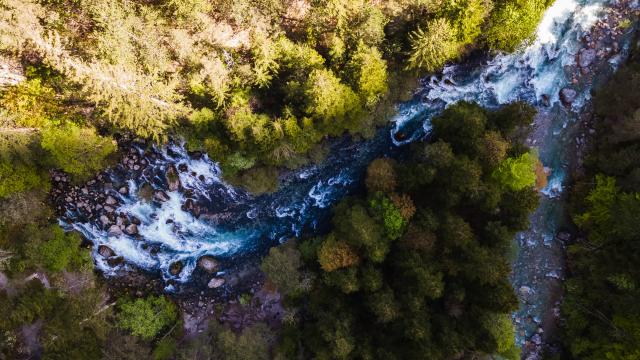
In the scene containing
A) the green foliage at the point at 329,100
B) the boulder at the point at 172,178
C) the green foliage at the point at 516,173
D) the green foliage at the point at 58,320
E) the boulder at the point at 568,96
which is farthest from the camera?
the boulder at the point at 172,178

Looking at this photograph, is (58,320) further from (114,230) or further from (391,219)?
(391,219)

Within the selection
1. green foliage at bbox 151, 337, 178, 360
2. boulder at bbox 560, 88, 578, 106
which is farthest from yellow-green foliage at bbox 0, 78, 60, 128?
boulder at bbox 560, 88, 578, 106

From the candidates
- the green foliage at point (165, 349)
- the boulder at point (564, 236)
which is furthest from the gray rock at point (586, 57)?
the green foliage at point (165, 349)

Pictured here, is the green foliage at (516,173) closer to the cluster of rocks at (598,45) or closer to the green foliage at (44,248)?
the cluster of rocks at (598,45)

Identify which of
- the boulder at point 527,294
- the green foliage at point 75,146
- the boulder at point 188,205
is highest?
the boulder at point 527,294

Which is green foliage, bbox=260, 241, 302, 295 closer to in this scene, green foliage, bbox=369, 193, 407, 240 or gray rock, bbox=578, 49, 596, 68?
green foliage, bbox=369, 193, 407, 240

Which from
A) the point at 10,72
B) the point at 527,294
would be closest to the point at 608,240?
the point at 527,294
